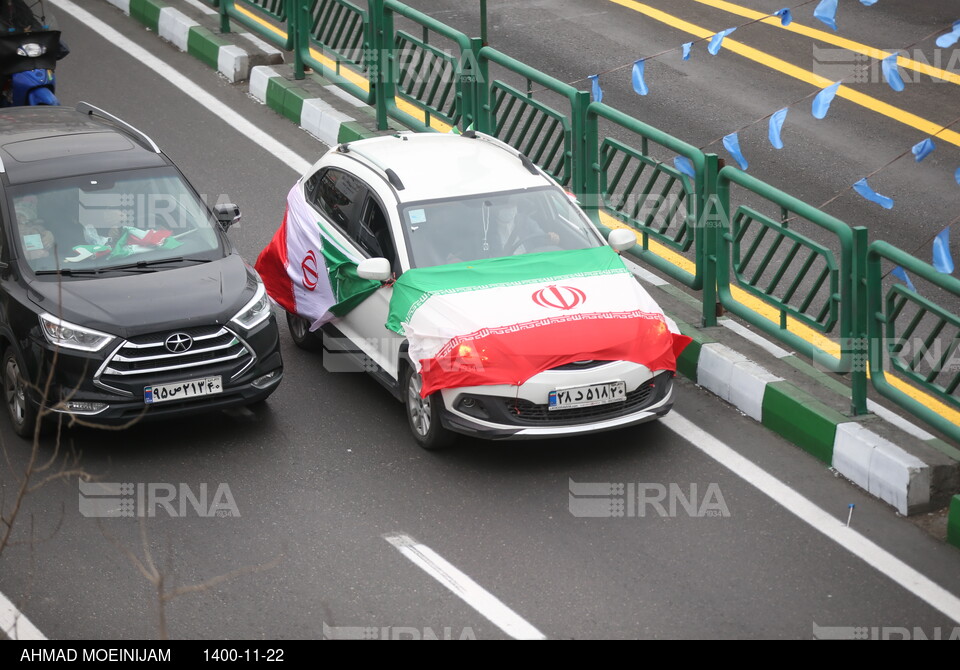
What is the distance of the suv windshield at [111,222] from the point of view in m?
9.23

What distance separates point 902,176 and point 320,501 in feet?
23.7

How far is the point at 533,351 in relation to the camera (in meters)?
8.48

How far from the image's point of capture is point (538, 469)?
28.7ft

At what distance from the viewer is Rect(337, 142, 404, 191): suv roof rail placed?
31.6 ft

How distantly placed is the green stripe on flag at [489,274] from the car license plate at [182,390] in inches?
47.0

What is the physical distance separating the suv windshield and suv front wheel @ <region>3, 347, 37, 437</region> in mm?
639

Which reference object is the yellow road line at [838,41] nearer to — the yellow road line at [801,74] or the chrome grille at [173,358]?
the yellow road line at [801,74]

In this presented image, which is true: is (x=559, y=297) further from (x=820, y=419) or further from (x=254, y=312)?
(x=254, y=312)

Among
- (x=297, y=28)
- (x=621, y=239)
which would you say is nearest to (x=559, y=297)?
(x=621, y=239)

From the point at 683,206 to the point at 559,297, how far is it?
1.76 meters

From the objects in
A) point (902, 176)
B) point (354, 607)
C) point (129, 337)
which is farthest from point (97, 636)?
point (902, 176)

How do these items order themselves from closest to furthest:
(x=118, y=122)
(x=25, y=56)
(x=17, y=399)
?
1. (x=17, y=399)
2. (x=118, y=122)
3. (x=25, y=56)

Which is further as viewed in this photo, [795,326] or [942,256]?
[795,326]

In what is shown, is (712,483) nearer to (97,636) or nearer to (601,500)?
(601,500)
